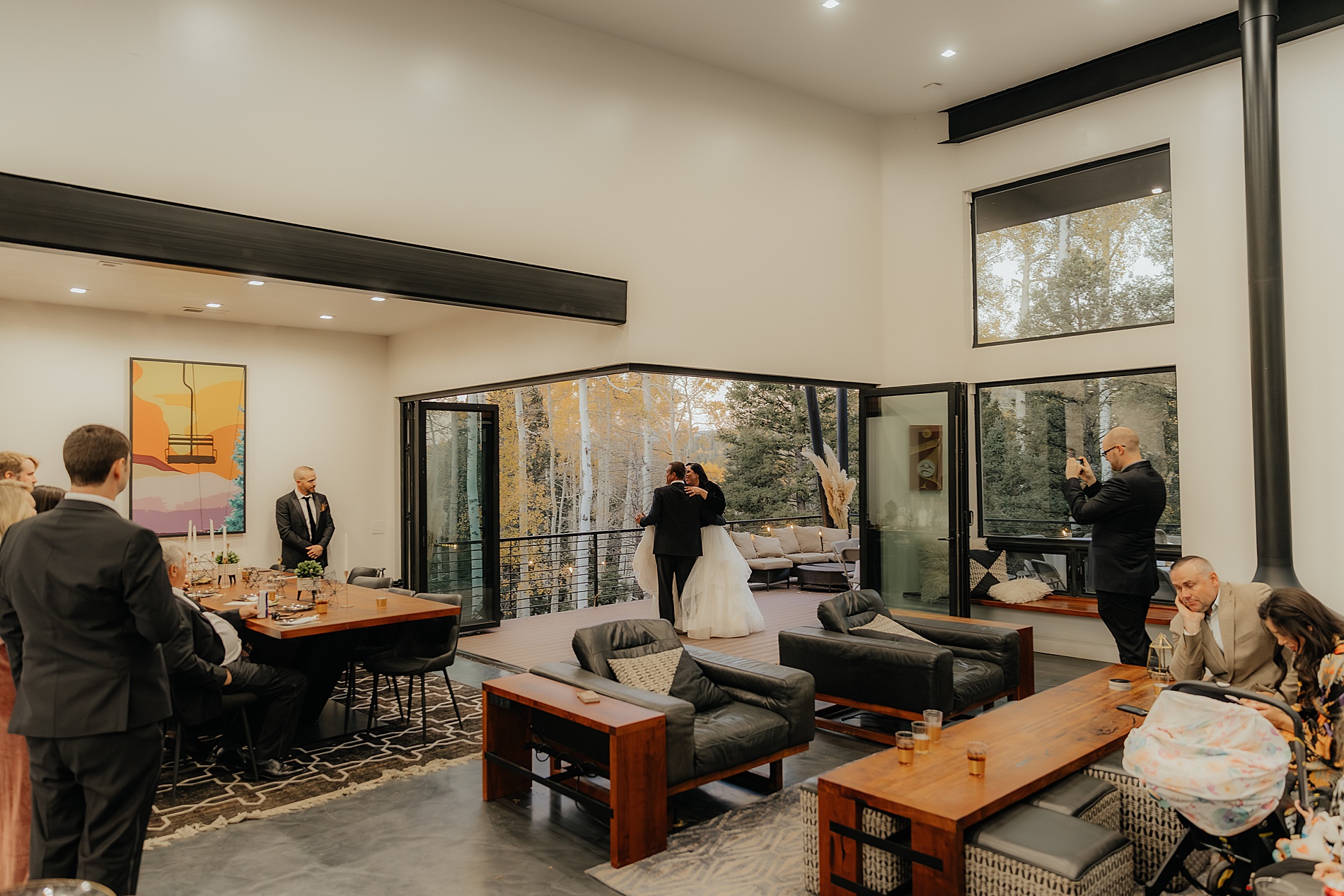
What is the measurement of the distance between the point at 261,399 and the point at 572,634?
3.67m

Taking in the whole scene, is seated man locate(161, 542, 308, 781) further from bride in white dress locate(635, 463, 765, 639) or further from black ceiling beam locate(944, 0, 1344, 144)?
black ceiling beam locate(944, 0, 1344, 144)

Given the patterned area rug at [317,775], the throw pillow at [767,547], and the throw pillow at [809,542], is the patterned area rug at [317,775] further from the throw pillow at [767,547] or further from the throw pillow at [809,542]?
the throw pillow at [809,542]

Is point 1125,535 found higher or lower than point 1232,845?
higher

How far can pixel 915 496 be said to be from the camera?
750 centimetres

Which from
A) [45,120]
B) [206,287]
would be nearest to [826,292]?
[206,287]

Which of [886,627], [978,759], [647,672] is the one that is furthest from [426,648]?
[978,759]

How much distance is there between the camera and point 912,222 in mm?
7855

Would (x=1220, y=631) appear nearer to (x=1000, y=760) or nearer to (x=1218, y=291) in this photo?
(x=1000, y=760)

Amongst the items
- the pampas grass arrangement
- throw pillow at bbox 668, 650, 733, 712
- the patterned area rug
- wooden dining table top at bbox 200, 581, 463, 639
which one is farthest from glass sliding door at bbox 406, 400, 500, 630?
the pampas grass arrangement

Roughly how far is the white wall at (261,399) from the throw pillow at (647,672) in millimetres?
3244

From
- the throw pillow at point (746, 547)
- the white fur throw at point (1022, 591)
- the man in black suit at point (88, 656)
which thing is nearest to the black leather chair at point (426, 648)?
the man in black suit at point (88, 656)

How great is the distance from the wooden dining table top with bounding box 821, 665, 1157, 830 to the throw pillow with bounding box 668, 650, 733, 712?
1050mm

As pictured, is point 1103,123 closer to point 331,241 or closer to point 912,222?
point 912,222

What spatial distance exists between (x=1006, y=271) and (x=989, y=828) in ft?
18.8
